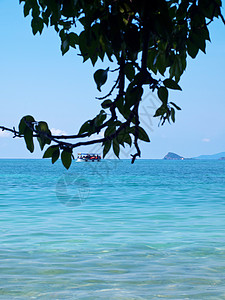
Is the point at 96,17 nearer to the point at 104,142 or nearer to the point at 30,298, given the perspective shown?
the point at 104,142

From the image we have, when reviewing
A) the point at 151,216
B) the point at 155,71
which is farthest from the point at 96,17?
the point at 151,216

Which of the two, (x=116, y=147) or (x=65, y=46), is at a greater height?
(x=65, y=46)

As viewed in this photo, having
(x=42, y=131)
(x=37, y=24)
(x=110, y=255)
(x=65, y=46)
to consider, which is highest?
(x=37, y=24)

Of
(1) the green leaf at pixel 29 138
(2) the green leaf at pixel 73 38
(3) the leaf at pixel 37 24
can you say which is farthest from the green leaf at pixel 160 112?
(3) the leaf at pixel 37 24

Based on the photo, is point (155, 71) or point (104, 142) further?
point (155, 71)

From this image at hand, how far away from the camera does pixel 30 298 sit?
276 inches

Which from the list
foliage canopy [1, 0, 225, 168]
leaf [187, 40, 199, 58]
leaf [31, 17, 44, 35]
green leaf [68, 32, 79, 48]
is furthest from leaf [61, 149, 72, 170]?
leaf [31, 17, 44, 35]

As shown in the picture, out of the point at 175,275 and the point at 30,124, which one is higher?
the point at 30,124

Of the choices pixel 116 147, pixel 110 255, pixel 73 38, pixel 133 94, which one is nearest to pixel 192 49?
pixel 133 94

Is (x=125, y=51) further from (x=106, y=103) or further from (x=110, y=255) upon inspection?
(x=110, y=255)

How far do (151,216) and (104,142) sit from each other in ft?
54.2

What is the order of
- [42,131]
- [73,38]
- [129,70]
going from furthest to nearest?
1. [73,38]
2. [129,70]
3. [42,131]

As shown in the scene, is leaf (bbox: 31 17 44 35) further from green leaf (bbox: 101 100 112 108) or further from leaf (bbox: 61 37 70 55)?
green leaf (bbox: 101 100 112 108)

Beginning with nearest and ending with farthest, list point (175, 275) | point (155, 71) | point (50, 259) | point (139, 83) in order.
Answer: point (139, 83), point (155, 71), point (175, 275), point (50, 259)
